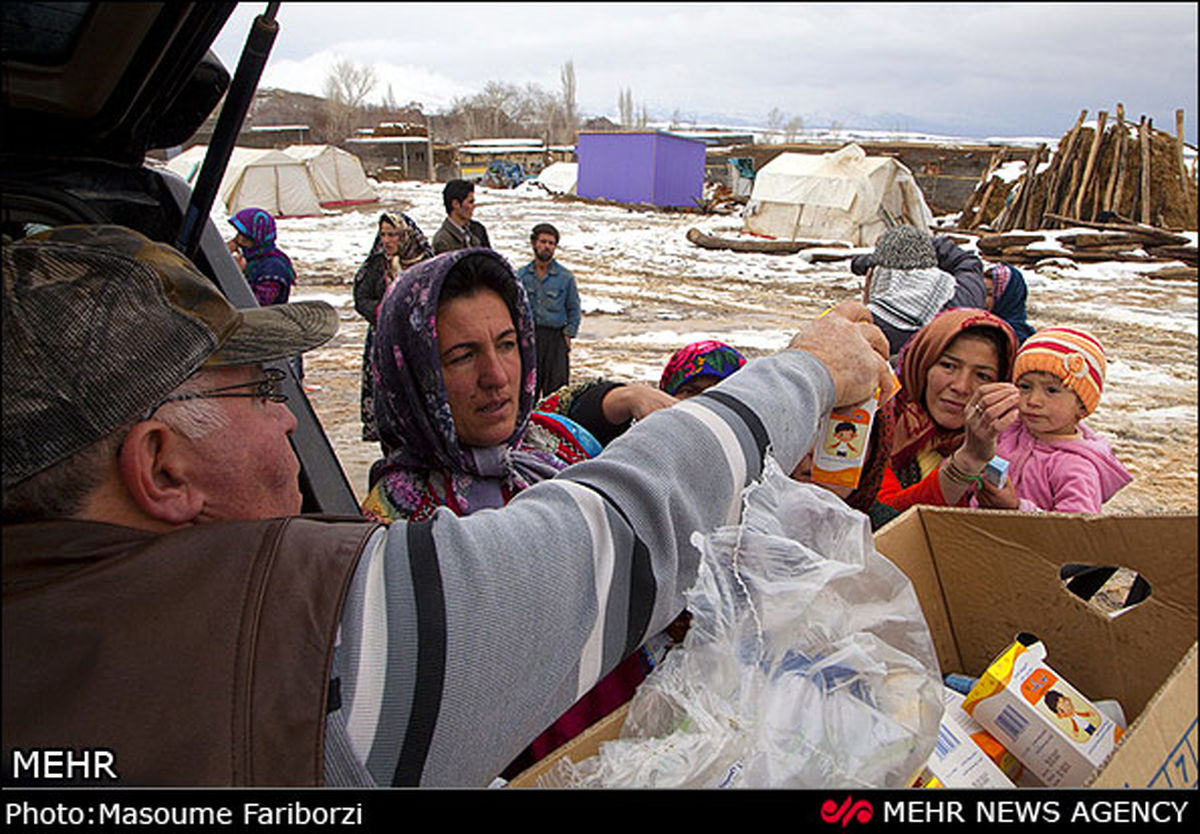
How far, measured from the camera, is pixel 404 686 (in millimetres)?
833

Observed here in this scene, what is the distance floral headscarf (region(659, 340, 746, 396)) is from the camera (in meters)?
2.54

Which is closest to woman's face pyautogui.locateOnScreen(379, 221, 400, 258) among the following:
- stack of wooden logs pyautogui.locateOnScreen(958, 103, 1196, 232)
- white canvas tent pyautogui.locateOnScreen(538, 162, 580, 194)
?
stack of wooden logs pyautogui.locateOnScreen(958, 103, 1196, 232)

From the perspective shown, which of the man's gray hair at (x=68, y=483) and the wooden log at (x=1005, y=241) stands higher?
the man's gray hair at (x=68, y=483)

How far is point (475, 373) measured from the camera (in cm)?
191

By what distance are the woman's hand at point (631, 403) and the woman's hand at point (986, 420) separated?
2.80ft

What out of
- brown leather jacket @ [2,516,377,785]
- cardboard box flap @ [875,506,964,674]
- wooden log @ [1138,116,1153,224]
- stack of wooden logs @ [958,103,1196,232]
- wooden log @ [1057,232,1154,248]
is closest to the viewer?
brown leather jacket @ [2,516,377,785]

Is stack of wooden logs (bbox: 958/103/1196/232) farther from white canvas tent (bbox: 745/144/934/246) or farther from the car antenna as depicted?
the car antenna

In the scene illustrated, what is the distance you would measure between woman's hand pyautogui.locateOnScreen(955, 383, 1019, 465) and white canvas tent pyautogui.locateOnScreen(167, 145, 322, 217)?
26.6m

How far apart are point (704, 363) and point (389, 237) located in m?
4.46

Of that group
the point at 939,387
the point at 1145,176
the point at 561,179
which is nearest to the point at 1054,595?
the point at 939,387

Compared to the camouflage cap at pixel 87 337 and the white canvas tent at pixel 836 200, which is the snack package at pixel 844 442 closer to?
the camouflage cap at pixel 87 337

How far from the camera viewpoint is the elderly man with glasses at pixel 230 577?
0.73m

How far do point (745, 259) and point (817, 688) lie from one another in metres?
16.9

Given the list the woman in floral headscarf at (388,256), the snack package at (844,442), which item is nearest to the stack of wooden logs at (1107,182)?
the woman in floral headscarf at (388,256)
